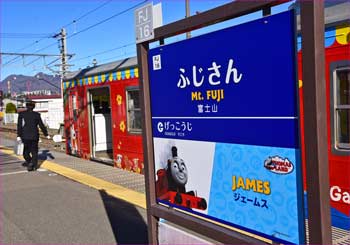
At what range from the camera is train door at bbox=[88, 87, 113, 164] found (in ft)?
35.7

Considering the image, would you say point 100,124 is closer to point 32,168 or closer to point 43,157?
point 32,168

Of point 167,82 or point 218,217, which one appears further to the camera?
point 167,82

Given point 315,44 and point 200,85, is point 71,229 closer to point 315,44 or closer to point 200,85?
point 200,85

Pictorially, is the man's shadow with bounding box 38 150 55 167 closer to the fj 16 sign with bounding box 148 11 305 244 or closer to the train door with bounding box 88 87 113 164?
the train door with bounding box 88 87 113 164

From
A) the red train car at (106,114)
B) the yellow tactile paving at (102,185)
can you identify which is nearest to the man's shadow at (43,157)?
the red train car at (106,114)

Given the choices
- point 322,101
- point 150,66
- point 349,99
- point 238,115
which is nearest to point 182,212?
point 238,115

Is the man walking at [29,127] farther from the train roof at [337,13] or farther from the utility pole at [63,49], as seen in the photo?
the utility pole at [63,49]

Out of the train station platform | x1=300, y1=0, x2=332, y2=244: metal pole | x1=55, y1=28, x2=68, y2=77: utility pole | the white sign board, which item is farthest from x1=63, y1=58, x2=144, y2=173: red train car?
x1=55, y1=28, x2=68, y2=77: utility pole

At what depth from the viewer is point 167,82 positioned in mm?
2758

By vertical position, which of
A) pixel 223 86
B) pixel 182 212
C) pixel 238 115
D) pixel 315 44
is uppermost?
pixel 315 44

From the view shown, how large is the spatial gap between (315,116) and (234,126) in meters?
0.53

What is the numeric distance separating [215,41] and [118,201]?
461 centimetres

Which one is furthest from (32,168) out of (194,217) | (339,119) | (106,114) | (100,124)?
(194,217)

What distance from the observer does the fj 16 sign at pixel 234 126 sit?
6.43 ft
